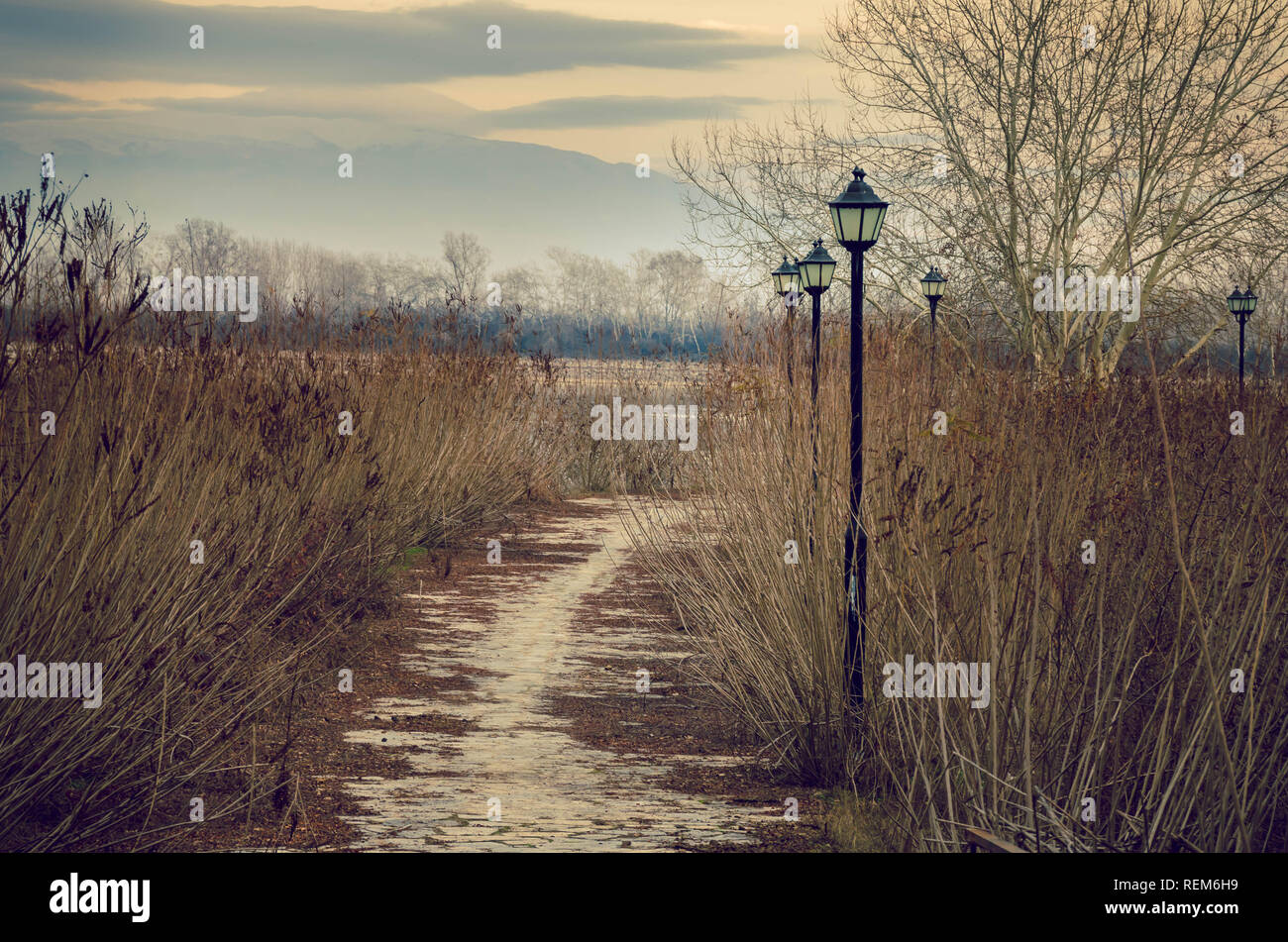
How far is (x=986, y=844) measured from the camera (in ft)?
13.8

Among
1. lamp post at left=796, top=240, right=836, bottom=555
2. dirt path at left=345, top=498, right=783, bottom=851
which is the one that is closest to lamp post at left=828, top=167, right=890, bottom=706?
lamp post at left=796, top=240, right=836, bottom=555

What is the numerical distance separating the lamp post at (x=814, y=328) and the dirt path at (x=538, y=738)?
173cm

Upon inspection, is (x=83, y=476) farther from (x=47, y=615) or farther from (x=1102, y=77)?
(x=1102, y=77)

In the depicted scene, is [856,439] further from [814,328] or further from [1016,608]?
[1016,608]

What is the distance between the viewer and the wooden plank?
395 cm

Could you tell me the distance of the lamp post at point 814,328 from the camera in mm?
7871

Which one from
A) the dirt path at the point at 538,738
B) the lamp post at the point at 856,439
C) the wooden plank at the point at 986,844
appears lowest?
the dirt path at the point at 538,738

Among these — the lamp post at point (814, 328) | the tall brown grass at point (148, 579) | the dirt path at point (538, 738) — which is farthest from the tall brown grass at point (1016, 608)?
the tall brown grass at point (148, 579)

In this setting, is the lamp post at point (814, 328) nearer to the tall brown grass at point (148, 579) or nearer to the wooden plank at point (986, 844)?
the tall brown grass at point (148, 579)

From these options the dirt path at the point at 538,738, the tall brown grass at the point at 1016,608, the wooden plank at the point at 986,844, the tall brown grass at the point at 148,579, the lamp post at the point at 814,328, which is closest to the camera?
the wooden plank at the point at 986,844

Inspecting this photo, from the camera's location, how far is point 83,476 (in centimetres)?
564

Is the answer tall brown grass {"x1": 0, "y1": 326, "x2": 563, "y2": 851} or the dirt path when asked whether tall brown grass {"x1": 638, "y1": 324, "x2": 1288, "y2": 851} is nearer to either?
the dirt path

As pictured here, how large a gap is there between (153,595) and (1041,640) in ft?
13.6

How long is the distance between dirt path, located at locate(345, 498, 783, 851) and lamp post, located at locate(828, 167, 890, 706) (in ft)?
3.23
